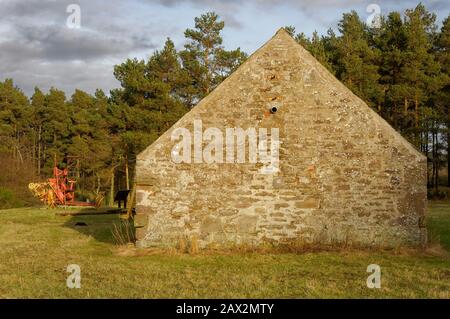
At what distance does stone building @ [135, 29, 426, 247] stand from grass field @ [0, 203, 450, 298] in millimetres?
659

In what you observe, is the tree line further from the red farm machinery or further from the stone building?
the stone building

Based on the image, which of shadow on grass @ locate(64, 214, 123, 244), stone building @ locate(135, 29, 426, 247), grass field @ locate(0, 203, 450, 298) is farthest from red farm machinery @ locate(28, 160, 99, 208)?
stone building @ locate(135, 29, 426, 247)

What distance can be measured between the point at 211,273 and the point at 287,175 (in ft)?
11.3

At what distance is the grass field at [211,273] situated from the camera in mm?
7496

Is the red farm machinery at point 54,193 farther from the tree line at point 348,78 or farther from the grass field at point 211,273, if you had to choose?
the grass field at point 211,273

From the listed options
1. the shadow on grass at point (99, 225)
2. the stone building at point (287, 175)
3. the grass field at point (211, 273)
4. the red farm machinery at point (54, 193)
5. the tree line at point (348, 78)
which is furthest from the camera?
the tree line at point (348, 78)

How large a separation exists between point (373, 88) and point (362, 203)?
1038 inches

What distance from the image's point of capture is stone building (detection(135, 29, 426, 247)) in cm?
1118

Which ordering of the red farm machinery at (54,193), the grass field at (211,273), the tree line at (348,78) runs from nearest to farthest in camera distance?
1. the grass field at (211,273)
2. the red farm machinery at (54,193)
3. the tree line at (348,78)

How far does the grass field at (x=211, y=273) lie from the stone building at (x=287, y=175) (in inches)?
25.9

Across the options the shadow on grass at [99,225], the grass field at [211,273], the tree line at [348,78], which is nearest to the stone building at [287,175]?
the grass field at [211,273]

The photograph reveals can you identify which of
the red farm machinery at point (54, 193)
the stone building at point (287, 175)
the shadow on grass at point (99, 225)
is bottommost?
the shadow on grass at point (99, 225)

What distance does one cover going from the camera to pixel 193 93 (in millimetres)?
36312
